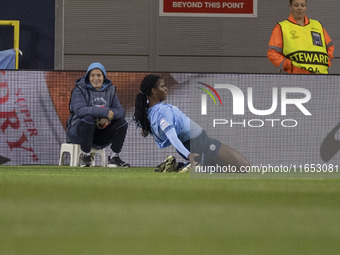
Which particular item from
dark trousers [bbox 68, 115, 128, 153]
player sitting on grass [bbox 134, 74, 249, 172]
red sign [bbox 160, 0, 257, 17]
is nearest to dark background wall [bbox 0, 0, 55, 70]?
red sign [bbox 160, 0, 257, 17]

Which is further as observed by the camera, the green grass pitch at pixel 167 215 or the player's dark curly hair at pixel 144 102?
the player's dark curly hair at pixel 144 102

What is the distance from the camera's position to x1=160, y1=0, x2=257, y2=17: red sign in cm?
920

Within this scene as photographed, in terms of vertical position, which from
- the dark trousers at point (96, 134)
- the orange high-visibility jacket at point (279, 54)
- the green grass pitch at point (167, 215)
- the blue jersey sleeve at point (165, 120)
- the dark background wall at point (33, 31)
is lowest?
the green grass pitch at point (167, 215)

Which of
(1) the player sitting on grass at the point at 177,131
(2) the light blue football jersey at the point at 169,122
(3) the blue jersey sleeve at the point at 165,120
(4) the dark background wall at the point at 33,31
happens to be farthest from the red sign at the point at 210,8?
(3) the blue jersey sleeve at the point at 165,120

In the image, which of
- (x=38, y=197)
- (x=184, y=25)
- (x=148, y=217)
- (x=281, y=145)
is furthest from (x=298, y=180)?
(x=184, y=25)

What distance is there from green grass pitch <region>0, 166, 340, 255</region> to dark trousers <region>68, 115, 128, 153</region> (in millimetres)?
2736

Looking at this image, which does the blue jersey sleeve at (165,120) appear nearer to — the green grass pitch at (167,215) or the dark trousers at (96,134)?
the green grass pitch at (167,215)

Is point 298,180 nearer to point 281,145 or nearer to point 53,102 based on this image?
point 281,145

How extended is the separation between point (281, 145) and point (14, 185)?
7.93 feet

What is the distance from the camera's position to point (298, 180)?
246cm

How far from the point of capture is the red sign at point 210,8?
30.2ft

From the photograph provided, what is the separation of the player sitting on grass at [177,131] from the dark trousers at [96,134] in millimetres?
722

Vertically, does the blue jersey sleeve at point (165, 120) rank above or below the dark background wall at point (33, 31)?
below

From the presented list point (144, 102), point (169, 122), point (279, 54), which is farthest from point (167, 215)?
→ point (279, 54)
